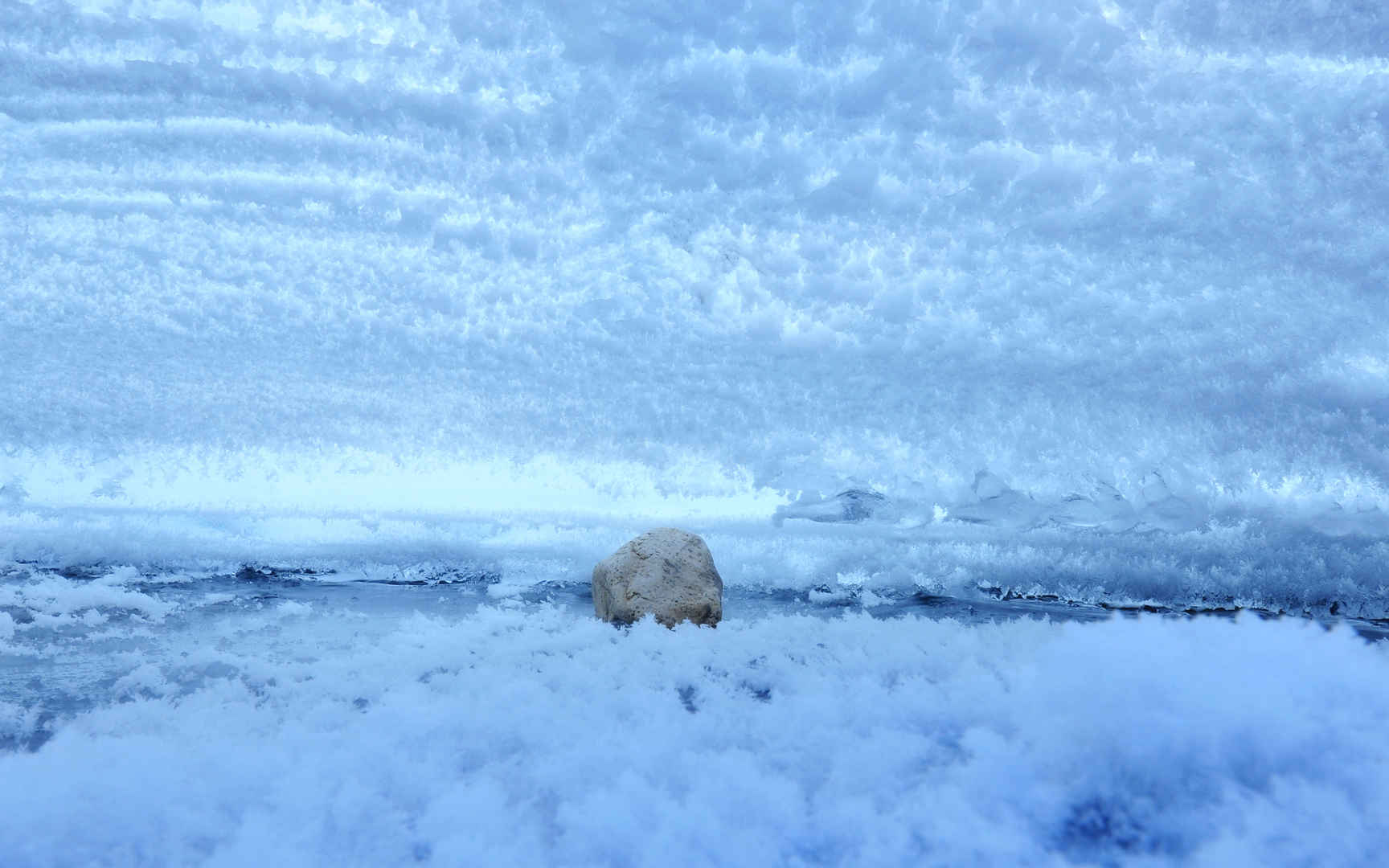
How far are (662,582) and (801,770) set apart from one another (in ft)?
13.1

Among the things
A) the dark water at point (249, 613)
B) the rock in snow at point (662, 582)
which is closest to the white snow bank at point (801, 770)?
the dark water at point (249, 613)

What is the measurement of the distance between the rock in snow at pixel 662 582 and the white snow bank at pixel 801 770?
9.51 ft

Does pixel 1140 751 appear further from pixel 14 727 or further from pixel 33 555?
pixel 33 555

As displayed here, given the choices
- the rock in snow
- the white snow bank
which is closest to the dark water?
the white snow bank

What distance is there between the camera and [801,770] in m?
2.81

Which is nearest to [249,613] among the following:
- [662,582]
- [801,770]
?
[662,582]

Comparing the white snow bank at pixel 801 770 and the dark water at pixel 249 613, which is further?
the dark water at pixel 249 613

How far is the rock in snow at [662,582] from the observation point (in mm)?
6660

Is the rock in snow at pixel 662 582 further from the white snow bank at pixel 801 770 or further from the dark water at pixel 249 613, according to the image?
the white snow bank at pixel 801 770

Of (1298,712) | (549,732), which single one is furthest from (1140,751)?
(549,732)

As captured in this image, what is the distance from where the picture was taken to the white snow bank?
2.30 m

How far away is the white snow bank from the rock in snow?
2898 mm

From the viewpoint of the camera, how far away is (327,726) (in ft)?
10.9

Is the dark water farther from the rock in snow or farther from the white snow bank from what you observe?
the rock in snow
